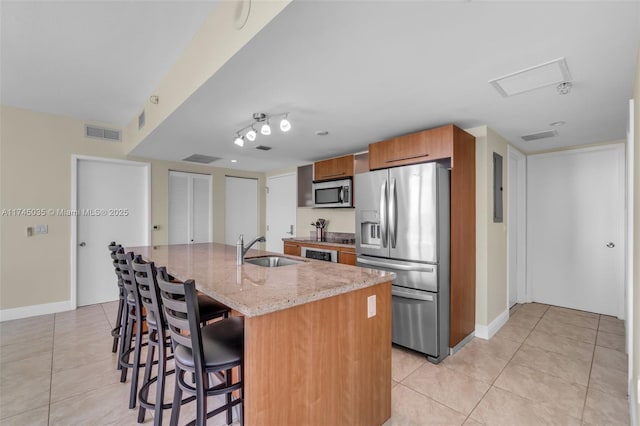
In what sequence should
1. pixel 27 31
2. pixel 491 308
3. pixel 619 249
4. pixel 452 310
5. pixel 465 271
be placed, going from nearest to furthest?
pixel 27 31 → pixel 452 310 → pixel 465 271 → pixel 491 308 → pixel 619 249

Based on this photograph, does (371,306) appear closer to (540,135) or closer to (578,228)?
(540,135)

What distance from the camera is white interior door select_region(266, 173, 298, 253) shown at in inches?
230

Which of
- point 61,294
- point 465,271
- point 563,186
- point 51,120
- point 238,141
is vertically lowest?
point 61,294

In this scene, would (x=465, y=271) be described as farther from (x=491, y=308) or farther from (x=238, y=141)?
(x=238, y=141)

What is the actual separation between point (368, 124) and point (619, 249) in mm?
3641

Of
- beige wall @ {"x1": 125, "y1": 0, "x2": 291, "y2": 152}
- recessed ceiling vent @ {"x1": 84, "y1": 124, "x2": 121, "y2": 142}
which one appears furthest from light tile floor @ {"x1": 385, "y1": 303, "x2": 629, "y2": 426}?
recessed ceiling vent @ {"x1": 84, "y1": 124, "x2": 121, "y2": 142}

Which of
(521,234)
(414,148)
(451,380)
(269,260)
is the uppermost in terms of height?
(414,148)

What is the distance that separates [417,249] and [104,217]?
4.45m

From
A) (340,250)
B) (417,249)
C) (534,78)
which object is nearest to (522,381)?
(417,249)

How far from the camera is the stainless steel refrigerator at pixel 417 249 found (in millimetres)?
2656

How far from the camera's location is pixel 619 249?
12.1ft

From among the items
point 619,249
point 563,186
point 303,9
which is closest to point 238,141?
point 303,9

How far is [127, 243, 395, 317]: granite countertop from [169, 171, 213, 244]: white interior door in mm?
3077

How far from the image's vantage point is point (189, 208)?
17.4 ft
